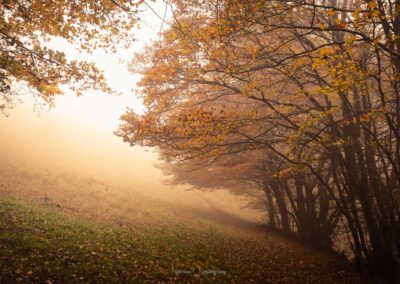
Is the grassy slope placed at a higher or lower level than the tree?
lower

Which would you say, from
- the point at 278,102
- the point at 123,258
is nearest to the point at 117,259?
the point at 123,258

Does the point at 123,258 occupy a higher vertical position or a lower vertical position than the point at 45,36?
lower

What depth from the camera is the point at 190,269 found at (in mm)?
7273

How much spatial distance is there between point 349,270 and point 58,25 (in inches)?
503

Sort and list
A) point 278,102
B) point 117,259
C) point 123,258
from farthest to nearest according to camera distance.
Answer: point 278,102
point 123,258
point 117,259

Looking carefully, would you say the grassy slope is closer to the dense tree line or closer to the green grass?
the green grass

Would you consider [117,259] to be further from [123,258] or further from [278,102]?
[278,102]

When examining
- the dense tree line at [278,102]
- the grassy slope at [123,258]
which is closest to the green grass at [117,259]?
the grassy slope at [123,258]

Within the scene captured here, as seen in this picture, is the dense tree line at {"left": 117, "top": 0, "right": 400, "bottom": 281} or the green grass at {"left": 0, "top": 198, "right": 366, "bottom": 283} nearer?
the green grass at {"left": 0, "top": 198, "right": 366, "bottom": 283}

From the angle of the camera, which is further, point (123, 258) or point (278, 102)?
point (278, 102)

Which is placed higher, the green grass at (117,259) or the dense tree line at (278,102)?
the dense tree line at (278,102)

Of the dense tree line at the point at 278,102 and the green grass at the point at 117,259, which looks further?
the dense tree line at the point at 278,102

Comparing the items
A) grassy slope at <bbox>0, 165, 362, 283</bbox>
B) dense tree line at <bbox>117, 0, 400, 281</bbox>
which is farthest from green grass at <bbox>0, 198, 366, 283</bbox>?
dense tree line at <bbox>117, 0, 400, 281</bbox>

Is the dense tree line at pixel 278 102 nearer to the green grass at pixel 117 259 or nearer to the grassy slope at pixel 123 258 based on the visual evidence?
the grassy slope at pixel 123 258
